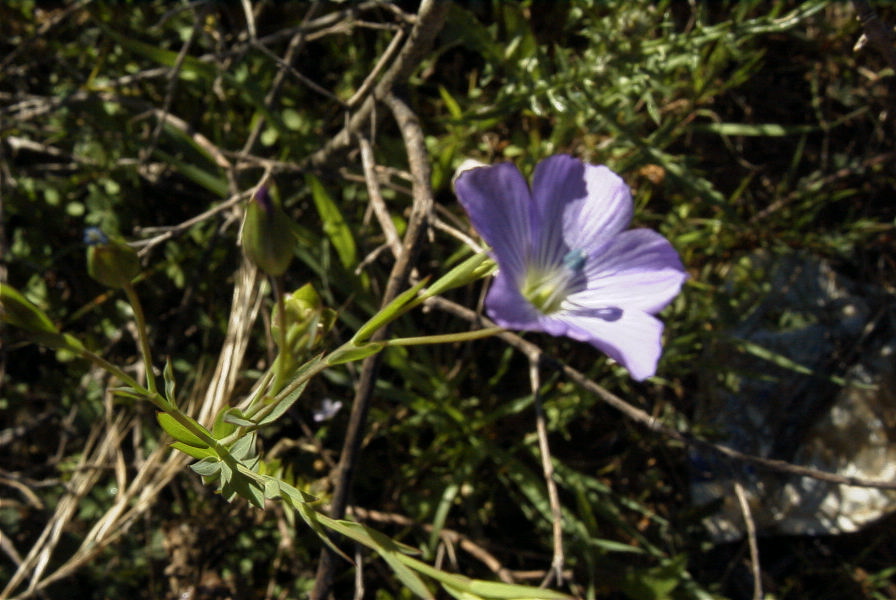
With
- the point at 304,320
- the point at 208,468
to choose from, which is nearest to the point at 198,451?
the point at 208,468

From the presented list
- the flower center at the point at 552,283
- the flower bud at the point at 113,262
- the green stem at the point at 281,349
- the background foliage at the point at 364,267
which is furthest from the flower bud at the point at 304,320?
the background foliage at the point at 364,267

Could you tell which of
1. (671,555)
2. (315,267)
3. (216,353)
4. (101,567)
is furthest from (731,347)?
(101,567)

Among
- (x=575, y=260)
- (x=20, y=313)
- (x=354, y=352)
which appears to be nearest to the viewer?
(x=20, y=313)

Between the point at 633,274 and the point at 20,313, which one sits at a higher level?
the point at 633,274

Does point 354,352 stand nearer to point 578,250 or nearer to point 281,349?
point 281,349

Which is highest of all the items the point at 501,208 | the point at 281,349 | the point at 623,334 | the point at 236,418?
the point at 501,208

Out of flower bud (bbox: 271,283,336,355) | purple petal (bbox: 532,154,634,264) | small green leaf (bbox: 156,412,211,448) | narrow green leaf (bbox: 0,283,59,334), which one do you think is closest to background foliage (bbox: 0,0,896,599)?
purple petal (bbox: 532,154,634,264)

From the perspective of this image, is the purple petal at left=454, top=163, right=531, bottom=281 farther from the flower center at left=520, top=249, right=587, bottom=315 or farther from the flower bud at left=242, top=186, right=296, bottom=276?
the flower bud at left=242, top=186, right=296, bottom=276

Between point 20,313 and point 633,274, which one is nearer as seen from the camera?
point 20,313
